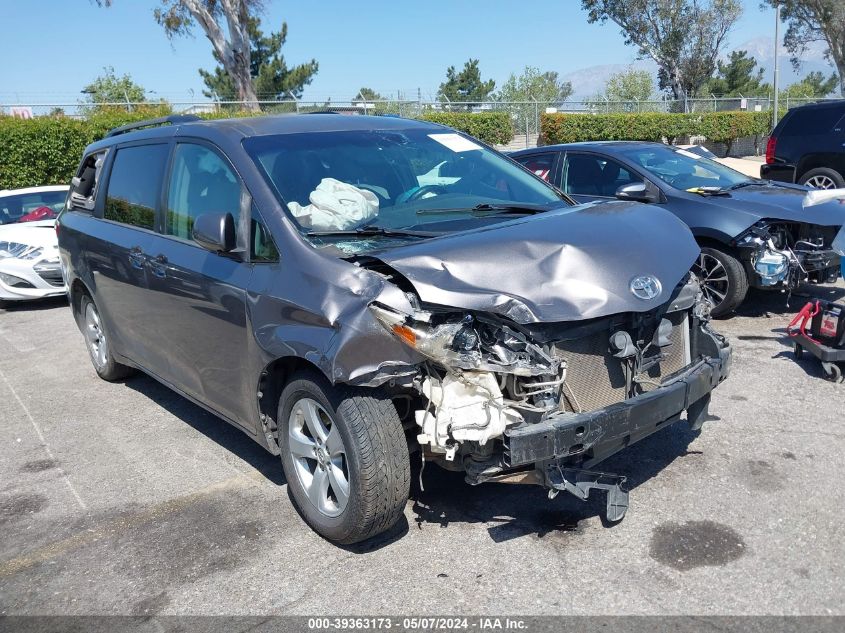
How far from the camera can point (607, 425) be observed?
3.26 m

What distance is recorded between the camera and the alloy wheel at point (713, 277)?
6.96 metres

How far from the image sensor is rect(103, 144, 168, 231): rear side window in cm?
481

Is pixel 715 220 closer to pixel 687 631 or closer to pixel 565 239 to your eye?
pixel 565 239

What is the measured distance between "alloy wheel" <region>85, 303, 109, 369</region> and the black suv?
34.8 feet

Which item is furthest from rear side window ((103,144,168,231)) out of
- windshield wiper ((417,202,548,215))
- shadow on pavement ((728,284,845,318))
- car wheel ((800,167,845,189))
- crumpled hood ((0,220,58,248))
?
car wheel ((800,167,845,189))

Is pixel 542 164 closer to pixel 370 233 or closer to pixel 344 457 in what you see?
pixel 370 233

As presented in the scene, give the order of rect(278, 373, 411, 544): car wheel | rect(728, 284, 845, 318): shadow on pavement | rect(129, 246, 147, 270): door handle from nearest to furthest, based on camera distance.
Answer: rect(278, 373, 411, 544): car wheel → rect(129, 246, 147, 270): door handle → rect(728, 284, 845, 318): shadow on pavement

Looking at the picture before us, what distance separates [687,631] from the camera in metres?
2.87

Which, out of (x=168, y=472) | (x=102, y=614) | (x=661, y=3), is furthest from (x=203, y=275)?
(x=661, y=3)

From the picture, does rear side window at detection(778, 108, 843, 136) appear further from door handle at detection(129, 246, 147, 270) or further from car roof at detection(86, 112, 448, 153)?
door handle at detection(129, 246, 147, 270)

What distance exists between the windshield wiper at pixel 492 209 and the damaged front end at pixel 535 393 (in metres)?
0.97

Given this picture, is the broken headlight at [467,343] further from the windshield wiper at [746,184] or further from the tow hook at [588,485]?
the windshield wiper at [746,184]

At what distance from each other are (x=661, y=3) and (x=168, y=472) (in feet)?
145

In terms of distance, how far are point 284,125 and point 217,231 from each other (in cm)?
98
